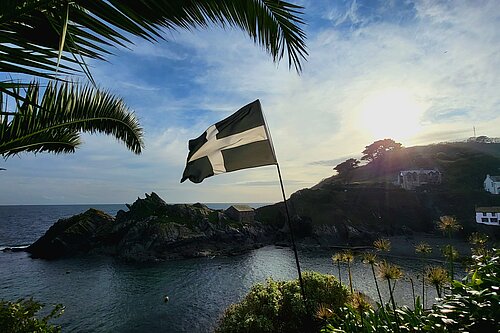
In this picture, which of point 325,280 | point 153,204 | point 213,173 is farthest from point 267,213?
point 213,173

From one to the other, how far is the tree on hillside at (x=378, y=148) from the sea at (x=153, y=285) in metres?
66.2

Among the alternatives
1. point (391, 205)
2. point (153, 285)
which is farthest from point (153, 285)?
point (391, 205)

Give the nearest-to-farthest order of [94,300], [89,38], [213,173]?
[89,38] → [213,173] → [94,300]

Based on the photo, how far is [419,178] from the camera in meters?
72.9

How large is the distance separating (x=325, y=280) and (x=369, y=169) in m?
95.4

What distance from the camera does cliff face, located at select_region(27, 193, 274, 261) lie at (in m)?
41.2

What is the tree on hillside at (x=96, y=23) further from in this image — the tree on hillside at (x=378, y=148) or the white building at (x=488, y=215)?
the tree on hillside at (x=378, y=148)

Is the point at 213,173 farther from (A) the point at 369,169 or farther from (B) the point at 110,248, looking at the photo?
(A) the point at 369,169

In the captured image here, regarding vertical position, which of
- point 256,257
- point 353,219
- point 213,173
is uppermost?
point 213,173

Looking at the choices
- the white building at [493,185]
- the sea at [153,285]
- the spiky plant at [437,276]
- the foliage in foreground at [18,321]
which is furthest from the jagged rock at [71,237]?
the white building at [493,185]

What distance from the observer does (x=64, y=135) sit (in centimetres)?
467

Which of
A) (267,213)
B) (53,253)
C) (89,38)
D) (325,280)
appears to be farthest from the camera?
(267,213)

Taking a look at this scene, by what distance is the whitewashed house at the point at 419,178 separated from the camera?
71062 mm

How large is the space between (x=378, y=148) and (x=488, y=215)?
180 feet
